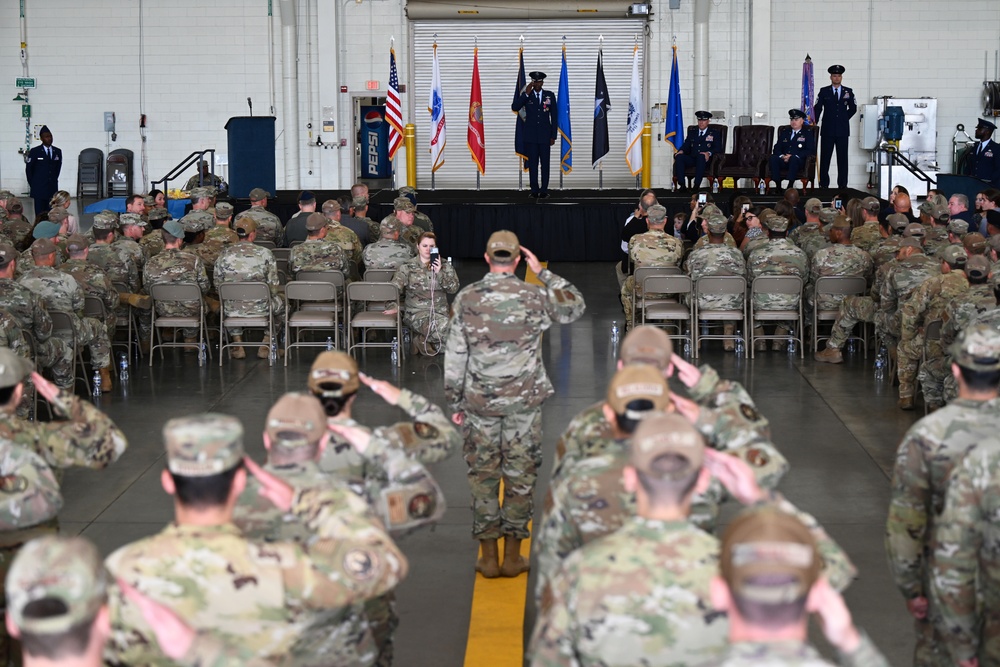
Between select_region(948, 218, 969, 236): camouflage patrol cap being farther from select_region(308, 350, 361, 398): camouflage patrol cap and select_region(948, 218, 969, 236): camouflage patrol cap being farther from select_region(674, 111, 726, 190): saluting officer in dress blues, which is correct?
select_region(674, 111, 726, 190): saluting officer in dress blues

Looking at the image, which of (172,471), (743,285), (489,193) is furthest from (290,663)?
(489,193)

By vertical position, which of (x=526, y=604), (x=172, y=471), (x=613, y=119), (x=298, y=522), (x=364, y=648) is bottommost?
(x=526, y=604)

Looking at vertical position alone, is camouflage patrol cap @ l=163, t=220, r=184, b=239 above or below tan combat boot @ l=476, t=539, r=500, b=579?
above

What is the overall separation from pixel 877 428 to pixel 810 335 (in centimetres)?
304

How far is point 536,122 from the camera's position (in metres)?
18.6

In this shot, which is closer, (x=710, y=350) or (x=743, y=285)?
(x=743, y=285)

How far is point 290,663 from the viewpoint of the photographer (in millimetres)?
3482

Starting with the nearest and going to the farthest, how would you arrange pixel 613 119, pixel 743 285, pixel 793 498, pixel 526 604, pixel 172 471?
pixel 172 471
pixel 526 604
pixel 793 498
pixel 743 285
pixel 613 119

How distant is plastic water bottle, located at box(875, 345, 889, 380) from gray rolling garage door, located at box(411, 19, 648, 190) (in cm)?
1315

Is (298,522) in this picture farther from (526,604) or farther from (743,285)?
(743,285)

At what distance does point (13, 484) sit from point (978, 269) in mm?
6711

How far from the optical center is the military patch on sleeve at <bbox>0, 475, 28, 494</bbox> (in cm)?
432

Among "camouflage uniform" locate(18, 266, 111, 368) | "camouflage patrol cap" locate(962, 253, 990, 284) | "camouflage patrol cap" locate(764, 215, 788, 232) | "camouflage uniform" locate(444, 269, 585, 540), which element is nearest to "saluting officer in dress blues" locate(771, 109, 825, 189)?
"camouflage patrol cap" locate(764, 215, 788, 232)

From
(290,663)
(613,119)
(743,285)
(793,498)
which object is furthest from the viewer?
(613,119)
